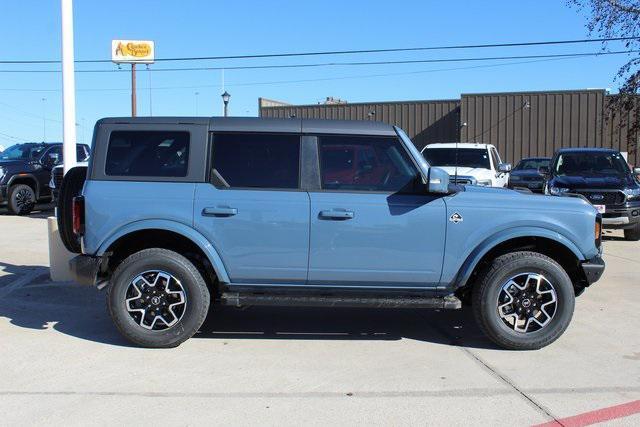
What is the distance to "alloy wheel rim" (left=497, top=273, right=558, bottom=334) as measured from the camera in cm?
513

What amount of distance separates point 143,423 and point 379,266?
2245mm

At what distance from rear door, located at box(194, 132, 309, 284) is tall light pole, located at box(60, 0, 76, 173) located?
3.73 m

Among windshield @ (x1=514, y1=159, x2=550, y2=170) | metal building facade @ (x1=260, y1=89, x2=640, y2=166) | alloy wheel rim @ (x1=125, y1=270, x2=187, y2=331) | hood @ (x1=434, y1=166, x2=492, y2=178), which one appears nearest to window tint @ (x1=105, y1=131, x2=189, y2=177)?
alloy wheel rim @ (x1=125, y1=270, x2=187, y2=331)

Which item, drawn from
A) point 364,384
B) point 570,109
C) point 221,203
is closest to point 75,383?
point 221,203

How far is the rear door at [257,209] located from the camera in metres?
5.01

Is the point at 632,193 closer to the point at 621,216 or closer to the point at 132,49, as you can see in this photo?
the point at 621,216

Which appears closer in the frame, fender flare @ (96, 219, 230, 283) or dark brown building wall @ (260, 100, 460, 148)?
fender flare @ (96, 219, 230, 283)

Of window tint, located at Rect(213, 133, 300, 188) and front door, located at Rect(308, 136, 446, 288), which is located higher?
window tint, located at Rect(213, 133, 300, 188)

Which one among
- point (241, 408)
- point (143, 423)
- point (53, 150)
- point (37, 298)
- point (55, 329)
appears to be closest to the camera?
point (143, 423)

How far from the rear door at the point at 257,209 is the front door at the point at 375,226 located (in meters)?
0.16

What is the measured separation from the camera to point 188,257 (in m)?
5.33

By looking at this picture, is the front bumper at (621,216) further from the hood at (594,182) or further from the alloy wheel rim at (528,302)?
the alloy wheel rim at (528,302)

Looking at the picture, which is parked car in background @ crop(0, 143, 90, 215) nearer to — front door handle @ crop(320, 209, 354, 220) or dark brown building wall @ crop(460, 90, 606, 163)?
front door handle @ crop(320, 209, 354, 220)

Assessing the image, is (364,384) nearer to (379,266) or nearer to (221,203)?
(379,266)
